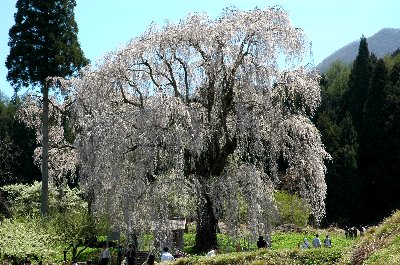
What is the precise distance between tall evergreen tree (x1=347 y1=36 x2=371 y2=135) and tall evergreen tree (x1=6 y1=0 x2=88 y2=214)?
106ft

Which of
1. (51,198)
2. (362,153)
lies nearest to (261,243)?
(51,198)

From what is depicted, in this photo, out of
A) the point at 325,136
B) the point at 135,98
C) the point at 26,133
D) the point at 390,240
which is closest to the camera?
the point at 390,240

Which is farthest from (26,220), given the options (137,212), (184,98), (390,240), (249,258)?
(390,240)

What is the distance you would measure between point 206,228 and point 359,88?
126 feet

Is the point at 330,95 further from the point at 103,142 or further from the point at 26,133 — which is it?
the point at 103,142

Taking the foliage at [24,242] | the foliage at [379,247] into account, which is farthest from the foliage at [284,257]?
the foliage at [24,242]

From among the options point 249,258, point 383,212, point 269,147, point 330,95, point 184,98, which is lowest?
point 383,212

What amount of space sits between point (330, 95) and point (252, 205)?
51561 millimetres

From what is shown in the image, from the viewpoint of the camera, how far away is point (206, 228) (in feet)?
63.6

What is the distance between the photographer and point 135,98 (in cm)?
1975

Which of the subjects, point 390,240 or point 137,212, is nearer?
point 390,240

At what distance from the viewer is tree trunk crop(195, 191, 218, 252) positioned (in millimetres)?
18642

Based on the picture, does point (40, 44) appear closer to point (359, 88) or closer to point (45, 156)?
point (45, 156)

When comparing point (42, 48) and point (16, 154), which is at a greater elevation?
point (42, 48)
